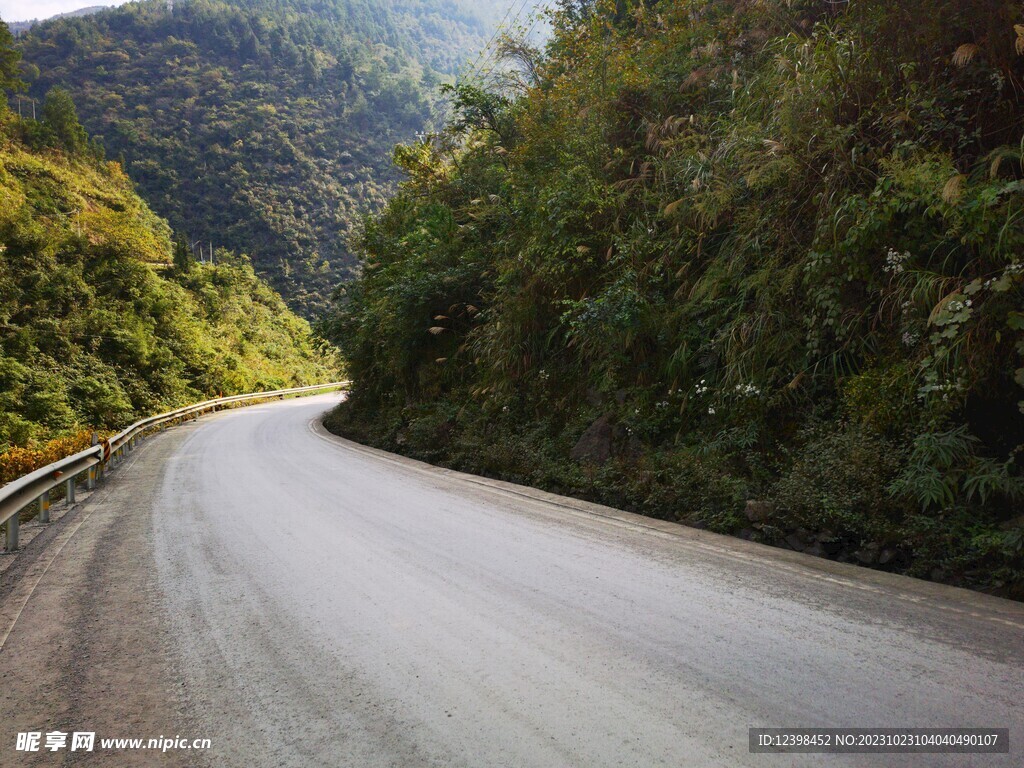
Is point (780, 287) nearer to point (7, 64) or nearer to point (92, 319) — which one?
point (92, 319)

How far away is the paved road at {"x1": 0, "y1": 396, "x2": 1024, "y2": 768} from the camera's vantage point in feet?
8.84

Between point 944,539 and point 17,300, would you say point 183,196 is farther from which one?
point 944,539

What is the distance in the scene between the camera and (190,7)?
12612 centimetres

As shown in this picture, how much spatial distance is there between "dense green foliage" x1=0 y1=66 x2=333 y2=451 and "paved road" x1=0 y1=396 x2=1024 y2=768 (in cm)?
2378

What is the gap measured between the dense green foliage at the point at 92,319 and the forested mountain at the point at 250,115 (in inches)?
878

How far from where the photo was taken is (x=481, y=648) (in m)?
3.55

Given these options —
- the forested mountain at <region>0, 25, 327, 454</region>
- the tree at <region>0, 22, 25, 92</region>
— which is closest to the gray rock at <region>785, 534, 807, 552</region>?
the forested mountain at <region>0, 25, 327, 454</region>

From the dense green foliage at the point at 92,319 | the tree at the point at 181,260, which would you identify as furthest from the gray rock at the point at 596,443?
the tree at the point at 181,260

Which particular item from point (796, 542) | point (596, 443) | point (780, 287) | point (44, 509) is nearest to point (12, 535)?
point (44, 509)

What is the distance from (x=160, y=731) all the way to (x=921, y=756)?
3128 mm

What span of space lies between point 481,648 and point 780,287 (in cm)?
577

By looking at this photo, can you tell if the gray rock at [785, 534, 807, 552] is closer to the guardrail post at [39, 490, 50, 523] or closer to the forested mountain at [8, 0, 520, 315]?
the guardrail post at [39, 490, 50, 523]

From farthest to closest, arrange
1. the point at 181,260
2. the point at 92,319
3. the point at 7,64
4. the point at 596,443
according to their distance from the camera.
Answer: the point at 7,64
the point at 181,260
the point at 92,319
the point at 596,443

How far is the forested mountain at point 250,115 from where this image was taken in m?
75.8
